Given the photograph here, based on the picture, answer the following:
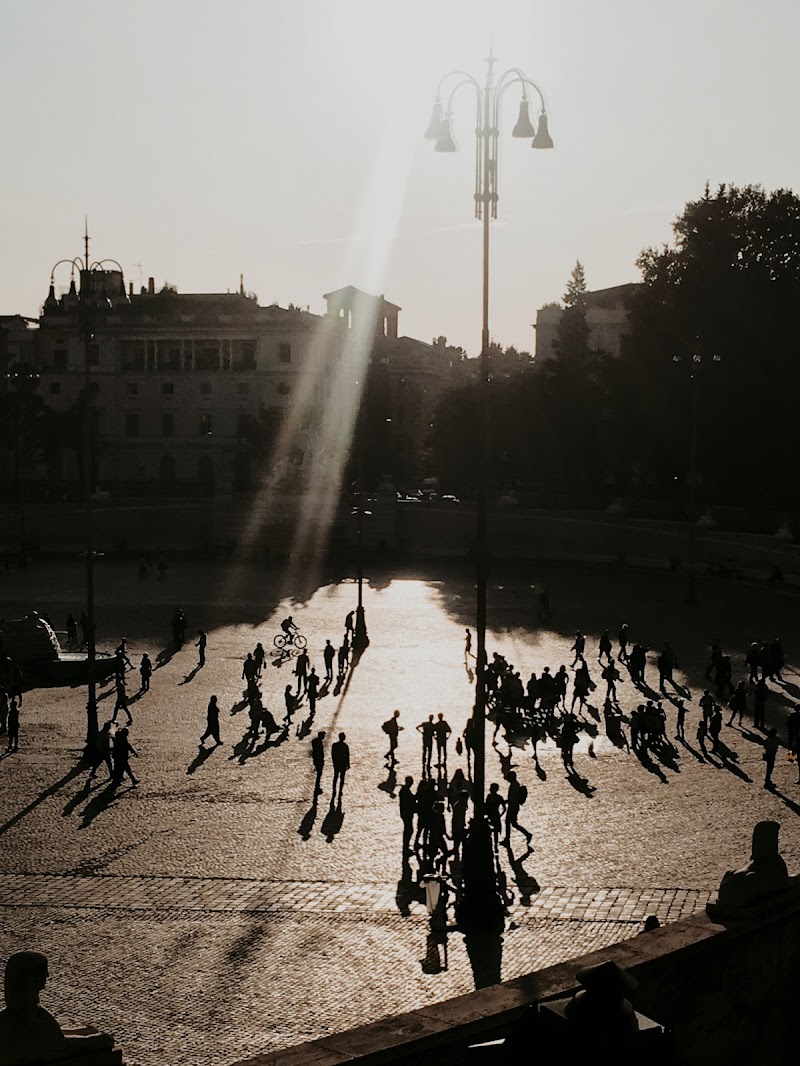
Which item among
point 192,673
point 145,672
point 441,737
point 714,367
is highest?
point 714,367

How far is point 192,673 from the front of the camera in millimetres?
34062

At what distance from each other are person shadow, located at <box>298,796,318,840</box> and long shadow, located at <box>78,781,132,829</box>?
294 centimetres

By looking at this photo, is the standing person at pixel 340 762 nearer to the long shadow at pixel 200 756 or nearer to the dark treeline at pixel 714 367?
the long shadow at pixel 200 756

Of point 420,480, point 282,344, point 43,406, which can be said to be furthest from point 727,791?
point 420,480

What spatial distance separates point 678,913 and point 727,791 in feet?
20.1

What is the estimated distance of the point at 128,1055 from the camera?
1209 cm

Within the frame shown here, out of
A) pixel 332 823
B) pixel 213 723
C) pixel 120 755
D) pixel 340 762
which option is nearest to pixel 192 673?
pixel 213 723

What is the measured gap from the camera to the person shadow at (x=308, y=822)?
19.6 meters

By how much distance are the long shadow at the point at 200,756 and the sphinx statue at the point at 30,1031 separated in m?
17.0

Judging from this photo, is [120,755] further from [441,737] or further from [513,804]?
[513,804]

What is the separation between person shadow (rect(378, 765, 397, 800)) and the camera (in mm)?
22375

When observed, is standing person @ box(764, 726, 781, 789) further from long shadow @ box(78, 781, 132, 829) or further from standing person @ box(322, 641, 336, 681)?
standing person @ box(322, 641, 336, 681)

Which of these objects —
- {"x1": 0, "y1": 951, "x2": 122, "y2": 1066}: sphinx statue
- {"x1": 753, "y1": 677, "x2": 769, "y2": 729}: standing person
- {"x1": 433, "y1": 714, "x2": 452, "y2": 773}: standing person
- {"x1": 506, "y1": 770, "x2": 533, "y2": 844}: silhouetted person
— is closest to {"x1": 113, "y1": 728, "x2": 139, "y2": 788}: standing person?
{"x1": 433, "y1": 714, "x2": 452, "y2": 773}: standing person

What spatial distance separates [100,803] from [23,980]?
15.1 meters
